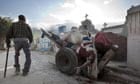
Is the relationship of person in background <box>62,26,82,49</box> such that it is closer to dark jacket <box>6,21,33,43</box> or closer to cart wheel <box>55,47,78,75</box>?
cart wheel <box>55,47,78,75</box>

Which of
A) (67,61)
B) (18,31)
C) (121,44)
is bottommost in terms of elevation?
(67,61)

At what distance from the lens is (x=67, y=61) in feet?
16.9

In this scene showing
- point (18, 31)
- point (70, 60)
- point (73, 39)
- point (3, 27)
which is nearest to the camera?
point (18, 31)

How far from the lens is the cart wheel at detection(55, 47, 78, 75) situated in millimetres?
4732

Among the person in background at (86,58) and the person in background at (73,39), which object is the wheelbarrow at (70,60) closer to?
the person in background at (86,58)

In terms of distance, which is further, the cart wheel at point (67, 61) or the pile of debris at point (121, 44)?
the pile of debris at point (121, 44)

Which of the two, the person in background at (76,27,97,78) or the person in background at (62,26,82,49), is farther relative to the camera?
the person in background at (62,26,82,49)

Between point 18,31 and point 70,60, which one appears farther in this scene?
point 70,60

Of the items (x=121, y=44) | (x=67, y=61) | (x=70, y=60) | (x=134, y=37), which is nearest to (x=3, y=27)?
(x=121, y=44)

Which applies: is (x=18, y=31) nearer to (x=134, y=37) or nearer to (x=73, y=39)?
(x=73, y=39)

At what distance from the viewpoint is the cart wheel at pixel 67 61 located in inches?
186

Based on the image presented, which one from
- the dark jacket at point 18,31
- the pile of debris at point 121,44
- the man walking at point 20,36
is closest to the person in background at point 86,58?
the man walking at point 20,36

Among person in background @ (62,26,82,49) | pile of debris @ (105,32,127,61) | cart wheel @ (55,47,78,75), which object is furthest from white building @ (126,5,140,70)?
cart wheel @ (55,47,78,75)

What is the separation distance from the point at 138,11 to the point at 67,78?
3928mm
